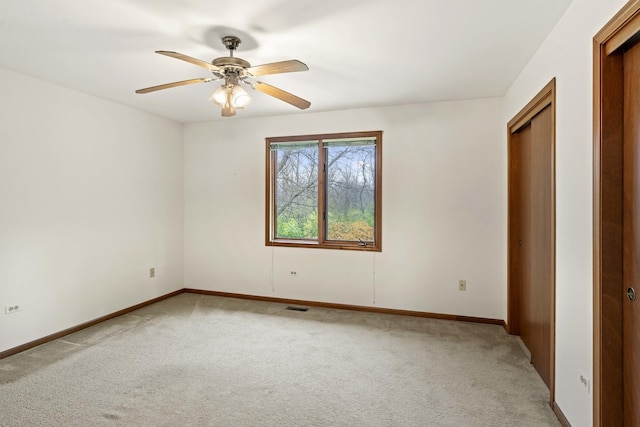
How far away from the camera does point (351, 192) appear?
4.19 meters

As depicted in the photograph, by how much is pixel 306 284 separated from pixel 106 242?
2.38 meters

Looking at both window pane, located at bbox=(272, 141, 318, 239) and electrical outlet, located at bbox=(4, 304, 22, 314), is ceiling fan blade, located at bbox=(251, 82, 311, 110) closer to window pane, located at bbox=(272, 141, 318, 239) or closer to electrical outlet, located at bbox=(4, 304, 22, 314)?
window pane, located at bbox=(272, 141, 318, 239)

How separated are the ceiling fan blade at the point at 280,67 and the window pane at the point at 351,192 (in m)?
2.06

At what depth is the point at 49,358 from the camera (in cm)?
280

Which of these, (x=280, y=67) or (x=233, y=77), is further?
(x=233, y=77)

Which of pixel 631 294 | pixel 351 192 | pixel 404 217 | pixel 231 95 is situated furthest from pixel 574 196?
pixel 351 192

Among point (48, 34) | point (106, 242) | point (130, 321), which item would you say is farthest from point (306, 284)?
point (48, 34)

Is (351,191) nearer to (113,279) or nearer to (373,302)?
(373,302)

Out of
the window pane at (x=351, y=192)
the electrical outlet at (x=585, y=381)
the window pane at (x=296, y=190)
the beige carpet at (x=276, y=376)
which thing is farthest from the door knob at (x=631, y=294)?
the window pane at (x=296, y=190)

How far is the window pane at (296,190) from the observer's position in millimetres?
4355

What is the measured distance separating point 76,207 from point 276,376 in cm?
270

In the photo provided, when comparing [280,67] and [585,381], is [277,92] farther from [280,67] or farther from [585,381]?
[585,381]

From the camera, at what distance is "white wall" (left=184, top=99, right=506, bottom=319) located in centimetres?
366

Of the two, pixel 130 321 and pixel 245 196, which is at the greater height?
pixel 245 196
